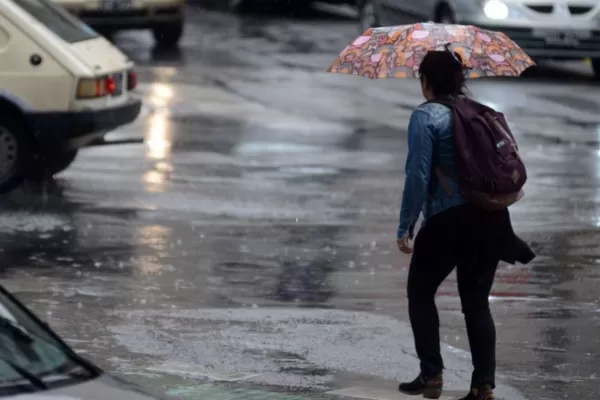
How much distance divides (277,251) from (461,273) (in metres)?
3.50

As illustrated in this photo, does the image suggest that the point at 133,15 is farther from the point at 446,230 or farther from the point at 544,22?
the point at 446,230

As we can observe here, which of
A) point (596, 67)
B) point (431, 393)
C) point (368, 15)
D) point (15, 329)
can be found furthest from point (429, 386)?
point (368, 15)

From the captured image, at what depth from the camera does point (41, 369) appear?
4.02 m

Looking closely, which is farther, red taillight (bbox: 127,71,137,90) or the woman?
red taillight (bbox: 127,71,137,90)

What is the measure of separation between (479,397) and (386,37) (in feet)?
5.33

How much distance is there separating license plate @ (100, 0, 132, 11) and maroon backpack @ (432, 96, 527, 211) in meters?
15.6

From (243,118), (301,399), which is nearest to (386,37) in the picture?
(301,399)

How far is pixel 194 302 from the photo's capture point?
8430 mm

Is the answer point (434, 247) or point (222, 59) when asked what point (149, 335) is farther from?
point (222, 59)

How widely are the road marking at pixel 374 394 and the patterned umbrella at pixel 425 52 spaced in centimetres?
135

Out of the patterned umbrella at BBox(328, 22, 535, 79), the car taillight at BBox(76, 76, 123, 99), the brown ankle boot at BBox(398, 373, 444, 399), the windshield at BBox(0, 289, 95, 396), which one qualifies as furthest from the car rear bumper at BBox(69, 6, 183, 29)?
the windshield at BBox(0, 289, 95, 396)

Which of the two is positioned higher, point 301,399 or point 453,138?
point 453,138

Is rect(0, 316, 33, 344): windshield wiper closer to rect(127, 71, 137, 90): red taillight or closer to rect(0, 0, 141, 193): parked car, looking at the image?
rect(0, 0, 141, 193): parked car

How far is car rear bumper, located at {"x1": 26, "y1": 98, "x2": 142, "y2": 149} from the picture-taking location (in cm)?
1116
